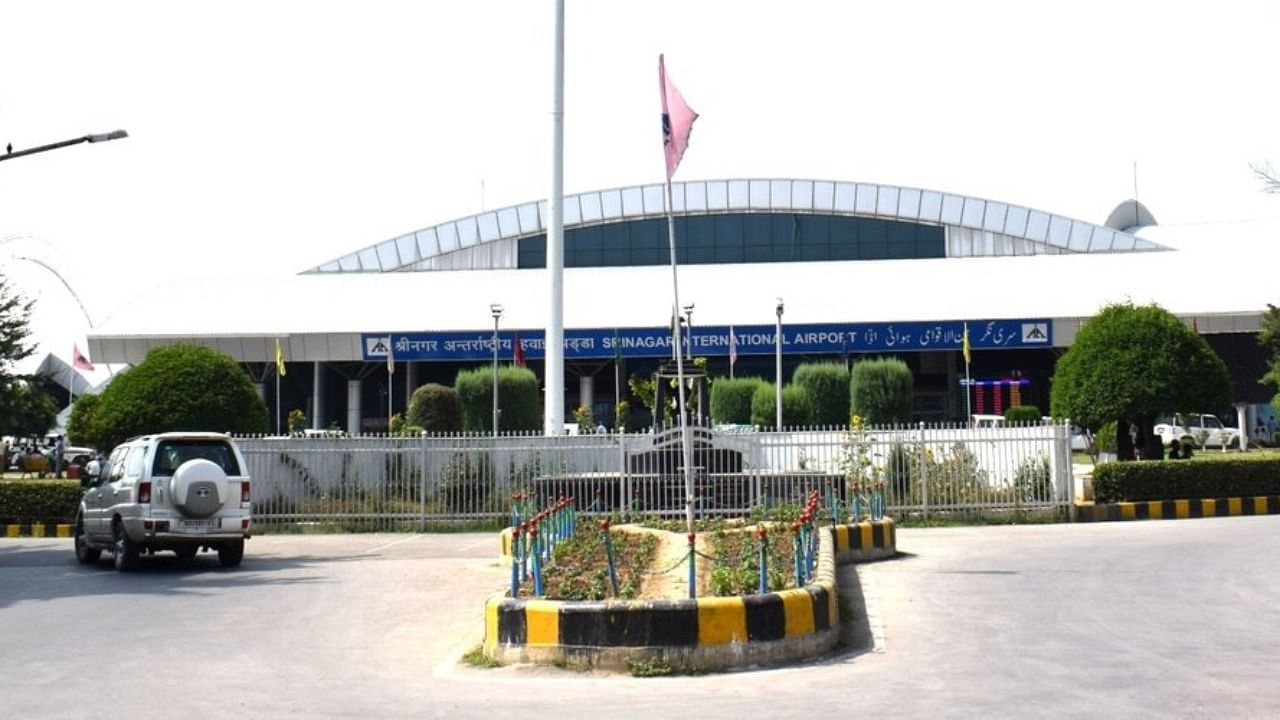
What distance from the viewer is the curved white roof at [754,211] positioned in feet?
205

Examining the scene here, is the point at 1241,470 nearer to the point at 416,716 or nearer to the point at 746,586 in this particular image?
the point at 746,586

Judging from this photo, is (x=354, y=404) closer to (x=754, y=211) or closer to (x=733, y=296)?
(x=733, y=296)

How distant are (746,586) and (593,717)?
3022 mm

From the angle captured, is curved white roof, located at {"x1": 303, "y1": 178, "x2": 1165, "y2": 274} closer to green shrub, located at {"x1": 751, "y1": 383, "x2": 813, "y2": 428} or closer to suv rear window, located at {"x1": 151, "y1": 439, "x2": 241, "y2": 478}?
green shrub, located at {"x1": 751, "y1": 383, "x2": 813, "y2": 428}

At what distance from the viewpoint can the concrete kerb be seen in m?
10.1

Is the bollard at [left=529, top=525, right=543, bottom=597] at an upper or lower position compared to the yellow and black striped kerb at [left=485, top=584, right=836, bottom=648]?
upper

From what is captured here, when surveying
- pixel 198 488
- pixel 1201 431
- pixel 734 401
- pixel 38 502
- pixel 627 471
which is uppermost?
pixel 734 401

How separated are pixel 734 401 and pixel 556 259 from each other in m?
18.3

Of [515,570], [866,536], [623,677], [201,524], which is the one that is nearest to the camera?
[623,677]

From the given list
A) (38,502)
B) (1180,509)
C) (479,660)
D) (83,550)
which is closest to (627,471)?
(83,550)

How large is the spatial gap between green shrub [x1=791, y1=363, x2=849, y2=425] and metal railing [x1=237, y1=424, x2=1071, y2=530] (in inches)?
757

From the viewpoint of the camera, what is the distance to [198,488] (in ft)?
59.6

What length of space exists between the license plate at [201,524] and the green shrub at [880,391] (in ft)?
94.7

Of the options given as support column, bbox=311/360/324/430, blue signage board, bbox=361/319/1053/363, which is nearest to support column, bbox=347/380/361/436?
support column, bbox=311/360/324/430
